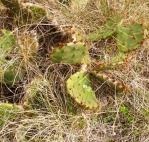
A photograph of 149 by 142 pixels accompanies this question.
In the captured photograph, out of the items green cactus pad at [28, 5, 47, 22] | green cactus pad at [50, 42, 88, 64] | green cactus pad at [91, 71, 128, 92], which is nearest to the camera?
green cactus pad at [50, 42, 88, 64]

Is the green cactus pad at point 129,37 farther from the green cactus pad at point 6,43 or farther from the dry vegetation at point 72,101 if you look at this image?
the green cactus pad at point 6,43

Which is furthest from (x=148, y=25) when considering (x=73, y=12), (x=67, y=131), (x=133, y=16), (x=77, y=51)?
(x=67, y=131)

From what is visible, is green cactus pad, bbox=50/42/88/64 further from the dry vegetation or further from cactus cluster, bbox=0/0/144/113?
the dry vegetation

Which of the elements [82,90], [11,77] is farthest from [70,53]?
[11,77]

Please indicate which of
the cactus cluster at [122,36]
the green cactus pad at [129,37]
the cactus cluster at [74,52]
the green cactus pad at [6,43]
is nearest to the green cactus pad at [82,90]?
the cactus cluster at [74,52]

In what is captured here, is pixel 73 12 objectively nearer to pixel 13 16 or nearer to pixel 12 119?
pixel 13 16

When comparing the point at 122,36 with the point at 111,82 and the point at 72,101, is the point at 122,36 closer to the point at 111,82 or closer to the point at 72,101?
the point at 111,82

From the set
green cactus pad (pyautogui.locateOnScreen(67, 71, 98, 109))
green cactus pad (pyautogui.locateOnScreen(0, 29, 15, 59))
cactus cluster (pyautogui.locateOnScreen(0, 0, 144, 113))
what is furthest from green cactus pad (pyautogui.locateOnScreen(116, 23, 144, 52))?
green cactus pad (pyautogui.locateOnScreen(0, 29, 15, 59))
